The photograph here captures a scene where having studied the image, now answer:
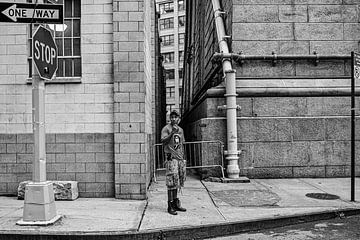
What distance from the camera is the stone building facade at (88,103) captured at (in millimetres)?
8117

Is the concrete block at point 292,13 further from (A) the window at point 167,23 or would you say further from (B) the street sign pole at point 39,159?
(A) the window at point 167,23

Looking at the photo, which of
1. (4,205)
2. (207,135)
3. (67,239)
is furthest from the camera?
(207,135)

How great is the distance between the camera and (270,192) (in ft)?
28.8

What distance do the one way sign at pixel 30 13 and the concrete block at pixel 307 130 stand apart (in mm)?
7340

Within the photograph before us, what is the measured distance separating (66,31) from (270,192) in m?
5.91

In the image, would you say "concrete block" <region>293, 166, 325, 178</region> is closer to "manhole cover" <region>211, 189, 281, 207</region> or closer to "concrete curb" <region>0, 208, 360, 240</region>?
"manhole cover" <region>211, 189, 281, 207</region>

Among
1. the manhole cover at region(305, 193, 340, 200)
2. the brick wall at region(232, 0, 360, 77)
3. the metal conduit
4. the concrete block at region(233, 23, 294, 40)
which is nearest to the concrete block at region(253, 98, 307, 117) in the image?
the brick wall at region(232, 0, 360, 77)

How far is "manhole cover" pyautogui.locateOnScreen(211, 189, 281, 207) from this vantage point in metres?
7.68

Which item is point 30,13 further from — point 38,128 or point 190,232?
point 190,232

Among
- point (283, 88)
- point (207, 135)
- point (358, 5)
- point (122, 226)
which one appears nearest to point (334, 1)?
point (358, 5)

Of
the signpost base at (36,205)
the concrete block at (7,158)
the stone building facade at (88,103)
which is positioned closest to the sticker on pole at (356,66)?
the stone building facade at (88,103)

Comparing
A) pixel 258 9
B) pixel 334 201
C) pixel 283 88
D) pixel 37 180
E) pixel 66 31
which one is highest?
pixel 258 9

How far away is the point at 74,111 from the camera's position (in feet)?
27.1

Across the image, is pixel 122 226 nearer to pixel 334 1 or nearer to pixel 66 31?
pixel 66 31
